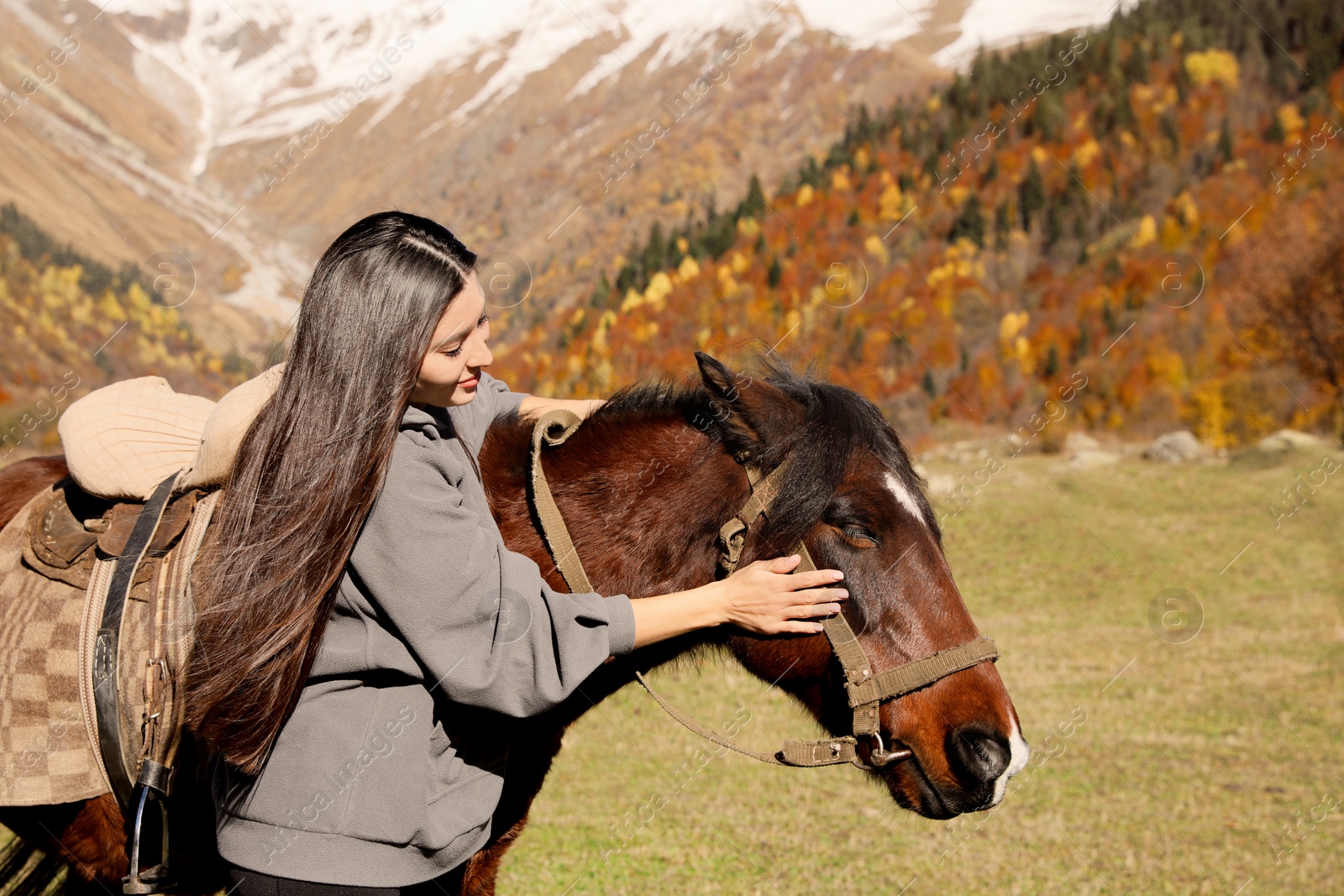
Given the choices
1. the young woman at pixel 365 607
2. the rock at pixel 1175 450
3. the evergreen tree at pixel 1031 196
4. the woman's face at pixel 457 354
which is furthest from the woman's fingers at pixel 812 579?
the evergreen tree at pixel 1031 196

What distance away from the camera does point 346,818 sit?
1555mm

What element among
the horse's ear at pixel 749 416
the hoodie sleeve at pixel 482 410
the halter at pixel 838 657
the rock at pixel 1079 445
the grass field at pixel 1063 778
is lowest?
the rock at pixel 1079 445

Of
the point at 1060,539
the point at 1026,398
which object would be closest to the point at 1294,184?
the point at 1026,398

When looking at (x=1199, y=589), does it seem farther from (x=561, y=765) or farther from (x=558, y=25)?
(x=558, y=25)

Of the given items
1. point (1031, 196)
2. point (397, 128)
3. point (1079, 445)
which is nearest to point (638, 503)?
point (1079, 445)

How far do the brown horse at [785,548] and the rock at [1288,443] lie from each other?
22.1m

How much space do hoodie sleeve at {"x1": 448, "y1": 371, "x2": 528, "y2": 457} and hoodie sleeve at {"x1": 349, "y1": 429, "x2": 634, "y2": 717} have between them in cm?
52

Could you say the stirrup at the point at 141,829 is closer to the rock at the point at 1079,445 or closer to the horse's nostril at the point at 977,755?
the horse's nostril at the point at 977,755

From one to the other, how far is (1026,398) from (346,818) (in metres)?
42.3

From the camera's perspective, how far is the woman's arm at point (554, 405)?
8.04 ft

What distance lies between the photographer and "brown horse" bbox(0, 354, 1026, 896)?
6.48 ft

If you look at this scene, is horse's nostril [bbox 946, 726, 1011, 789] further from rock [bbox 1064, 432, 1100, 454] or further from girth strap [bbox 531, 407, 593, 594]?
rock [bbox 1064, 432, 1100, 454]

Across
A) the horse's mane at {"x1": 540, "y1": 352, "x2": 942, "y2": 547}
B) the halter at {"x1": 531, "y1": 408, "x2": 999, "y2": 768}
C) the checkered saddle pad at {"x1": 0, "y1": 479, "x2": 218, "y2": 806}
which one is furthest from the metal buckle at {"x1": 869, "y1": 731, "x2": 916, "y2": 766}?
the checkered saddle pad at {"x1": 0, "y1": 479, "x2": 218, "y2": 806}

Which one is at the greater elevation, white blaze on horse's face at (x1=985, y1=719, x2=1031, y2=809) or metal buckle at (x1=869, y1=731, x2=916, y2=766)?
metal buckle at (x1=869, y1=731, x2=916, y2=766)
